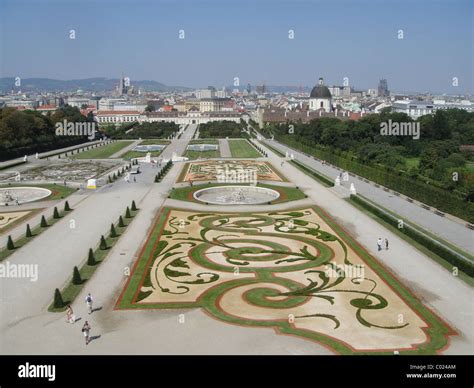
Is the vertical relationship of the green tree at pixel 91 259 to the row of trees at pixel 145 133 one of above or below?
below

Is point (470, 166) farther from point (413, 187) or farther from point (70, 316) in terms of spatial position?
point (70, 316)

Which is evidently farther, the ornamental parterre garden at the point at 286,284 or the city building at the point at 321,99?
the city building at the point at 321,99

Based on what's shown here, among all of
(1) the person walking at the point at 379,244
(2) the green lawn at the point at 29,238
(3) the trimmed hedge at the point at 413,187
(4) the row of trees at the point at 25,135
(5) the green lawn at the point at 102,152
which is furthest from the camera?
(5) the green lawn at the point at 102,152

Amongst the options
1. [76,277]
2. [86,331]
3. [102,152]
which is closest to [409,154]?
[102,152]

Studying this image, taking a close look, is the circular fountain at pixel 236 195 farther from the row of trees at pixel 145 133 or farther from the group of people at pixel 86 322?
the row of trees at pixel 145 133

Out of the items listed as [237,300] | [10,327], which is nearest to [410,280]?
[237,300]

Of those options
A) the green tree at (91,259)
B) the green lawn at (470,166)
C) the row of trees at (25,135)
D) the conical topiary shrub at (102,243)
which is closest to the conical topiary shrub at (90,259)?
the green tree at (91,259)
